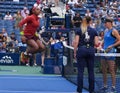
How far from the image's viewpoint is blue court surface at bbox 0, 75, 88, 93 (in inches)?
487

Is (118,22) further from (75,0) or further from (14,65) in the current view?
(14,65)

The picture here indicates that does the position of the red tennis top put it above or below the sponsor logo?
above

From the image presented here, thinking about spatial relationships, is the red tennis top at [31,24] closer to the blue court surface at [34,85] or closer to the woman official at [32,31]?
the woman official at [32,31]

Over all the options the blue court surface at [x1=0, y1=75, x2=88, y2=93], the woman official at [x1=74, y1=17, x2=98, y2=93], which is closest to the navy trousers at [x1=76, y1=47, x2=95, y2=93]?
the woman official at [x1=74, y1=17, x2=98, y2=93]

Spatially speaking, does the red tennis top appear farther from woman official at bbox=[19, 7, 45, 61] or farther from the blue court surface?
the blue court surface

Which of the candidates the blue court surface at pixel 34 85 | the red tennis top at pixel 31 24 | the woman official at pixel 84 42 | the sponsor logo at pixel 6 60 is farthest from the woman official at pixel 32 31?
the sponsor logo at pixel 6 60

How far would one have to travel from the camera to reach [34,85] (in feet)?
45.2

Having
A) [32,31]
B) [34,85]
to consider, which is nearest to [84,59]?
[32,31]

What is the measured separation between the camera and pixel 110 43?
1162cm

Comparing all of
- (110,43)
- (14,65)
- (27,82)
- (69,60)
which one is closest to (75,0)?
(14,65)

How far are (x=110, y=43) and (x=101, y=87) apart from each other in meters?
1.50

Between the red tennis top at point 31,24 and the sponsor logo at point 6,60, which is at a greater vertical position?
the red tennis top at point 31,24

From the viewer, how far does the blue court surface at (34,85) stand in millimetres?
12380

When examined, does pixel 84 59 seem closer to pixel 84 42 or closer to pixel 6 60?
pixel 84 42
